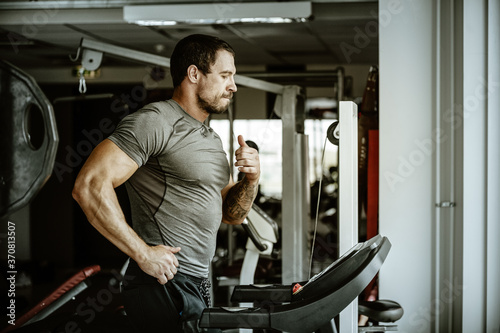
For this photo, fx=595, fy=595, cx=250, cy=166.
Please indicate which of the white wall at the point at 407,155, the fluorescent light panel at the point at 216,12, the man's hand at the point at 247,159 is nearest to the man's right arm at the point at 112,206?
the man's hand at the point at 247,159

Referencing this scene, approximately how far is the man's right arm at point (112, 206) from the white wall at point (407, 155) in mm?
1661

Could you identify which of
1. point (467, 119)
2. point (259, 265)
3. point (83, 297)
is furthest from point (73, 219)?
point (467, 119)

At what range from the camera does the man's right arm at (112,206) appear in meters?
1.67

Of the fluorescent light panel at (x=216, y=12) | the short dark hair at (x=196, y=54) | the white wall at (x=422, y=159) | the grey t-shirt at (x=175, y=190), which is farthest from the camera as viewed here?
the fluorescent light panel at (x=216, y=12)

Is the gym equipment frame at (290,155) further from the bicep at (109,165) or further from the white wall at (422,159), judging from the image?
the bicep at (109,165)

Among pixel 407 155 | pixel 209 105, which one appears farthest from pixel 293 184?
pixel 209 105

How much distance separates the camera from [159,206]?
190 centimetres

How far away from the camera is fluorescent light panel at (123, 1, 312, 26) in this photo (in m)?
3.68

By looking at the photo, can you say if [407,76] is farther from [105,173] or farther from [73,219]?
[73,219]

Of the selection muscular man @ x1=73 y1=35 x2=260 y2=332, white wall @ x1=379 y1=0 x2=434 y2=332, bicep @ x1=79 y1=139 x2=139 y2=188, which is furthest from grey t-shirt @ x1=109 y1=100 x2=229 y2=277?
white wall @ x1=379 y1=0 x2=434 y2=332

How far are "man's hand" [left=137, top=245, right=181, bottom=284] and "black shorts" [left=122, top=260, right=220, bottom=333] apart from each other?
0.34 feet

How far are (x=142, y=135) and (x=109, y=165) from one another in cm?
15

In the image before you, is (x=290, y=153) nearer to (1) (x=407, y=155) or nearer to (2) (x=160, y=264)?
(1) (x=407, y=155)

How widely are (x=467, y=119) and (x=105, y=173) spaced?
1801 mm
